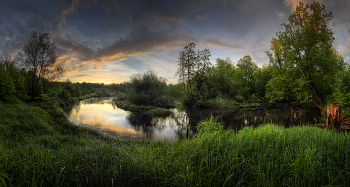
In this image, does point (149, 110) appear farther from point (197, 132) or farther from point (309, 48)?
point (309, 48)

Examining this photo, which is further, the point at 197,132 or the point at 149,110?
the point at 149,110

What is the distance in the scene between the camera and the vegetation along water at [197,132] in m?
2.53

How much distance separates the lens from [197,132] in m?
11.6

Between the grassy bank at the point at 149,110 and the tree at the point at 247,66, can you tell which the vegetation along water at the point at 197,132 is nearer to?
the grassy bank at the point at 149,110

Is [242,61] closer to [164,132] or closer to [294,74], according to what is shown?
[294,74]

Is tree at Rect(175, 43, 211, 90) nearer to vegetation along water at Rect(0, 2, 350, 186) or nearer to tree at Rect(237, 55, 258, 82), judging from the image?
vegetation along water at Rect(0, 2, 350, 186)

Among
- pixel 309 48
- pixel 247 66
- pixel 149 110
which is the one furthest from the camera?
pixel 247 66

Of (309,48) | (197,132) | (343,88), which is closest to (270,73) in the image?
(309,48)

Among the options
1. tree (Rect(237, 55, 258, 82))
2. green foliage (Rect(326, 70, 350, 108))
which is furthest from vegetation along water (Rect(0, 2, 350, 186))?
tree (Rect(237, 55, 258, 82))

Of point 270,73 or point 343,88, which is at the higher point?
point 270,73

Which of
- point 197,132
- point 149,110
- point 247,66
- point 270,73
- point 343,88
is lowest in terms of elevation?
point 197,132

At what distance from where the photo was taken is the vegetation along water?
253 centimetres

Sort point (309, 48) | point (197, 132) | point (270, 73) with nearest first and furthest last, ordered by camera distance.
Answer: point (197, 132) < point (309, 48) < point (270, 73)

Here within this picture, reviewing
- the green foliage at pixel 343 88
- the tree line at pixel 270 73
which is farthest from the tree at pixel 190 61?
the green foliage at pixel 343 88
